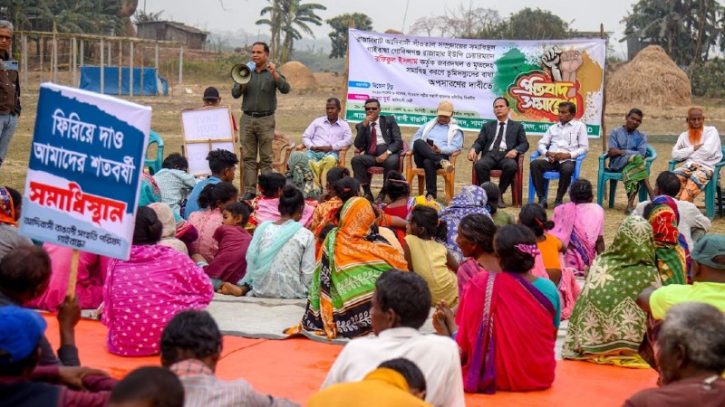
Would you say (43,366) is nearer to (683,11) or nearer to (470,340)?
(470,340)

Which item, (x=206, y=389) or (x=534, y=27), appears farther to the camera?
(x=534, y=27)

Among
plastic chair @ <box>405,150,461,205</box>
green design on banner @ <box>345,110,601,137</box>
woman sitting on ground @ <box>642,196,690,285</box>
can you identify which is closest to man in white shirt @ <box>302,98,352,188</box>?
plastic chair @ <box>405,150,461,205</box>

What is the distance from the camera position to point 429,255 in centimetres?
703

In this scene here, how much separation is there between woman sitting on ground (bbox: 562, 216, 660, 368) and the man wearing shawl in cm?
626

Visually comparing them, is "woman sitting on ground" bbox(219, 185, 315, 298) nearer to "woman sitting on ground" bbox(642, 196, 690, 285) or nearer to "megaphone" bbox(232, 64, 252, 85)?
"woman sitting on ground" bbox(642, 196, 690, 285)

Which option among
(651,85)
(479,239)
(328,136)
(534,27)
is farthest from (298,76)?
(479,239)

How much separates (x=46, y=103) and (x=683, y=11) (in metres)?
42.0

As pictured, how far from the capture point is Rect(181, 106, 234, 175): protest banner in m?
12.0

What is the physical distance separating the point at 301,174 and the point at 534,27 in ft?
110

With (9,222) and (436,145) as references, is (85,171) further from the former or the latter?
(436,145)

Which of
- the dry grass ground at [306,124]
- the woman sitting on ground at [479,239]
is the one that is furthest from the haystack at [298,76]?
the woman sitting on ground at [479,239]

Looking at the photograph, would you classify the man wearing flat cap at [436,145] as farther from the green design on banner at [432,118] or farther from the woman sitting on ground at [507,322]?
the woman sitting on ground at [507,322]

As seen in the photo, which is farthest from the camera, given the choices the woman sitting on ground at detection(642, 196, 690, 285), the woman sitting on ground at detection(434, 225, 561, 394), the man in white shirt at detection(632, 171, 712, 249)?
the man in white shirt at detection(632, 171, 712, 249)

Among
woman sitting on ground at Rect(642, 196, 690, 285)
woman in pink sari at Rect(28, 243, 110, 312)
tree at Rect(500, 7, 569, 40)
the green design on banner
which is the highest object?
tree at Rect(500, 7, 569, 40)
